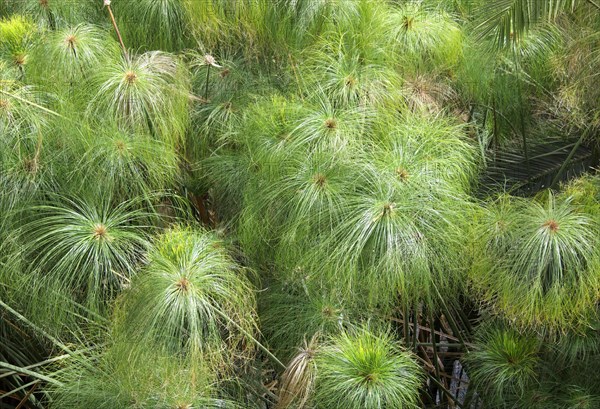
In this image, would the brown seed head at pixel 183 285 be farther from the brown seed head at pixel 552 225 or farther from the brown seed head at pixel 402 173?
the brown seed head at pixel 552 225

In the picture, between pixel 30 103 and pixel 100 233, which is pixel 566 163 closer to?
pixel 100 233

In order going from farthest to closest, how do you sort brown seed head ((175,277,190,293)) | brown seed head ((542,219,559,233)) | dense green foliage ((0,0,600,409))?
brown seed head ((542,219,559,233)), dense green foliage ((0,0,600,409)), brown seed head ((175,277,190,293))

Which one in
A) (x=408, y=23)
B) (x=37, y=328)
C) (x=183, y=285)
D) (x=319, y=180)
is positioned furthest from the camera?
(x=408, y=23)

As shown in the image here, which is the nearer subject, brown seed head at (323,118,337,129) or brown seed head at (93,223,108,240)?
brown seed head at (93,223,108,240)

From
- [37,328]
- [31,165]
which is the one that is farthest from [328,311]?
[31,165]

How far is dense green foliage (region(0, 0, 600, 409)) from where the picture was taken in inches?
137

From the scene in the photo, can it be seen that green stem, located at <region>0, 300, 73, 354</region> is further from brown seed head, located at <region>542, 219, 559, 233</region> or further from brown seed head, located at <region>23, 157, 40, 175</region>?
brown seed head, located at <region>542, 219, 559, 233</region>

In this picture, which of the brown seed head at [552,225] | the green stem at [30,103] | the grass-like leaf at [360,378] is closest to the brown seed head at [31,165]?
the green stem at [30,103]

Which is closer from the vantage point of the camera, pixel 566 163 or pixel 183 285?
pixel 183 285

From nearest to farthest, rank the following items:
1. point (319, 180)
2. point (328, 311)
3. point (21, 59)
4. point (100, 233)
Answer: point (100, 233) → point (319, 180) → point (328, 311) → point (21, 59)

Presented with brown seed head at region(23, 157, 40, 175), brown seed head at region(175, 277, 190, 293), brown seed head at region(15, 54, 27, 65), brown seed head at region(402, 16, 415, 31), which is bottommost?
brown seed head at region(175, 277, 190, 293)

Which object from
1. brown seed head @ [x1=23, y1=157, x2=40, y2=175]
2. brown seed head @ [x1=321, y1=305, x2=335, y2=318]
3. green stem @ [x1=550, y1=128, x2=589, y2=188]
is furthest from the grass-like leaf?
green stem @ [x1=550, y1=128, x2=589, y2=188]

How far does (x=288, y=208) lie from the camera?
3826mm

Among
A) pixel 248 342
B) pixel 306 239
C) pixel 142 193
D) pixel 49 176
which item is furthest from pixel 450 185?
Result: pixel 49 176
